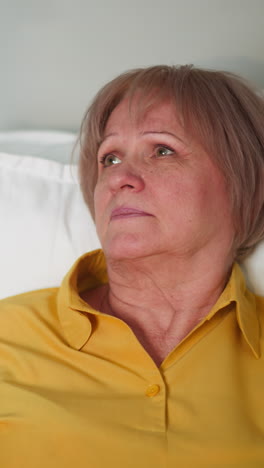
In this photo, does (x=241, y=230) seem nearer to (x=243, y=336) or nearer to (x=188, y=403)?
(x=243, y=336)

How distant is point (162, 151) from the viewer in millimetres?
1166

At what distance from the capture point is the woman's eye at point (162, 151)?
3.79ft

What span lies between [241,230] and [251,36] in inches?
26.1

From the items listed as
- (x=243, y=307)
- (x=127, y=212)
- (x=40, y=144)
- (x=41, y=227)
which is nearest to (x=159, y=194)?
(x=127, y=212)

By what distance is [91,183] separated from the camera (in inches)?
54.7

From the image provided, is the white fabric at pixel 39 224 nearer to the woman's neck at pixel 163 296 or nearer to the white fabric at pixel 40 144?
the white fabric at pixel 40 144

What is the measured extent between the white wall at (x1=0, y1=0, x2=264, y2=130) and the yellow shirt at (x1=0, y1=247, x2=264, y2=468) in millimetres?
757

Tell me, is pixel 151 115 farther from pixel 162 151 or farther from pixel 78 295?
pixel 78 295

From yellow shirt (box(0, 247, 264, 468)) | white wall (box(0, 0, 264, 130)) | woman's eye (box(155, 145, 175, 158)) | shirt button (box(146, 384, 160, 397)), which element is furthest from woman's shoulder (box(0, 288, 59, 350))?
white wall (box(0, 0, 264, 130))

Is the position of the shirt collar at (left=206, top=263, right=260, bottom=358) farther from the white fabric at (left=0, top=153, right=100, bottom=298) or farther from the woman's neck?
the white fabric at (left=0, top=153, right=100, bottom=298)

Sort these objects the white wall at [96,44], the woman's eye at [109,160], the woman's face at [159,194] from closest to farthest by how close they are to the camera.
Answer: the woman's face at [159,194], the woman's eye at [109,160], the white wall at [96,44]

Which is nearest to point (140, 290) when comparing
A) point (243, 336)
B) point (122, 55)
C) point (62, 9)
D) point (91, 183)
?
point (243, 336)

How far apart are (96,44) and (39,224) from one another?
63 cm

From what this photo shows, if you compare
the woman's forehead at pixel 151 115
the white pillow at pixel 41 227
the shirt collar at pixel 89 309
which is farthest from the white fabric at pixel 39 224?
the woman's forehead at pixel 151 115
